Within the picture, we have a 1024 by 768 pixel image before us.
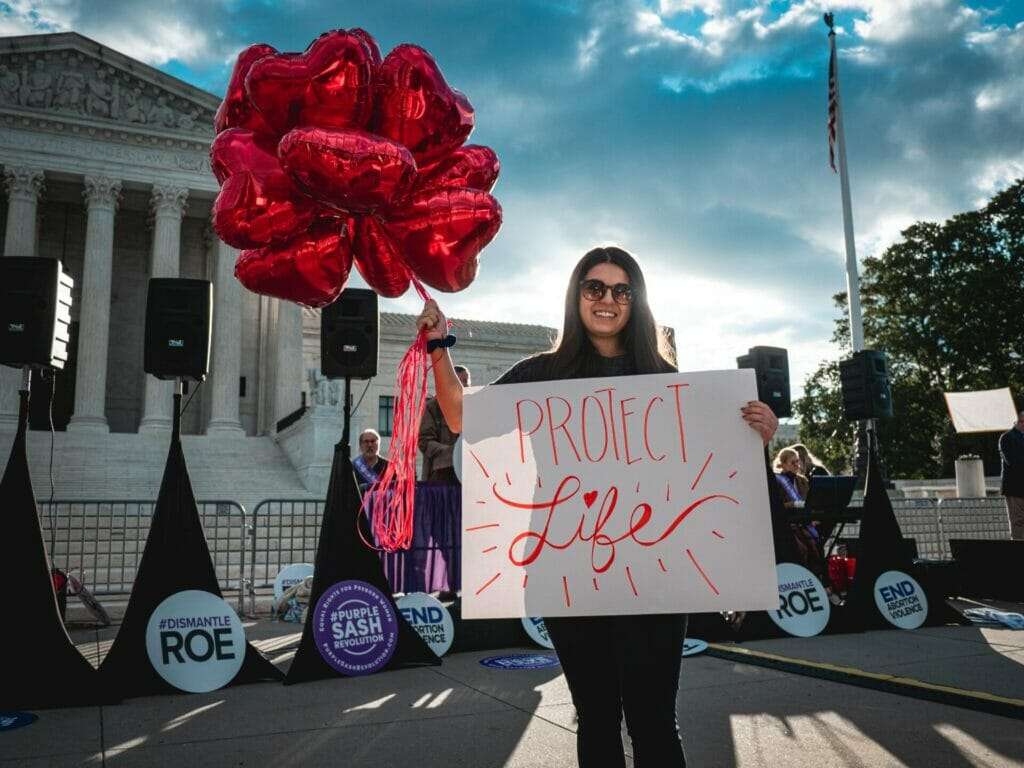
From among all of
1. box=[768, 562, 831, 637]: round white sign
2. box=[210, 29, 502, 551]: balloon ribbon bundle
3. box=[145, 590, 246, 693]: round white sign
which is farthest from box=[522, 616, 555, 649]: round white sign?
box=[210, 29, 502, 551]: balloon ribbon bundle

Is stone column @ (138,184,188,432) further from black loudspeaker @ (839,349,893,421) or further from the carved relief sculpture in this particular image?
black loudspeaker @ (839,349,893,421)

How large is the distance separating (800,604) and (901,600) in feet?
3.38

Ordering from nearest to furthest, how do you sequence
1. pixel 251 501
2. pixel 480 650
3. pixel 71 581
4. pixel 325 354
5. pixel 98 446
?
pixel 325 354
pixel 480 650
pixel 71 581
pixel 251 501
pixel 98 446

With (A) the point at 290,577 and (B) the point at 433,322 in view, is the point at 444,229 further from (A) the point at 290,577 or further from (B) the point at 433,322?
(A) the point at 290,577

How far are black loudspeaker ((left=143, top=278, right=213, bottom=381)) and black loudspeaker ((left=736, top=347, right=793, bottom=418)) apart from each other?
5.11 metres

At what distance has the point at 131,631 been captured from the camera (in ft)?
16.0

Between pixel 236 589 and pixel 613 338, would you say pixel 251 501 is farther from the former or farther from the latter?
pixel 613 338

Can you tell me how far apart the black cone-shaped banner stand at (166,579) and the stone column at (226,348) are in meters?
24.7

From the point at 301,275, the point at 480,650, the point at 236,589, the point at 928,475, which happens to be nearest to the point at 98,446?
the point at 236,589

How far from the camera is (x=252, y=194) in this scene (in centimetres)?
272

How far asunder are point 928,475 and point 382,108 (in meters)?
36.5

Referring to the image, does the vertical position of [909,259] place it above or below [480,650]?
above

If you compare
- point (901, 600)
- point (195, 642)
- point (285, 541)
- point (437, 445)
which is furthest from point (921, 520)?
point (195, 642)

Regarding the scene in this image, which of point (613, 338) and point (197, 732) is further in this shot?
point (197, 732)
